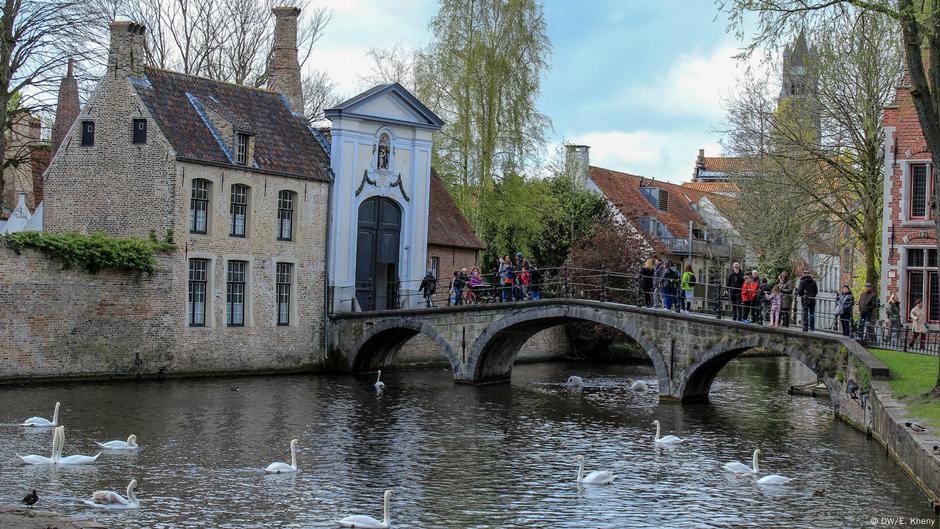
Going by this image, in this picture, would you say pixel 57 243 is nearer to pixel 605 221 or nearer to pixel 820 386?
pixel 820 386

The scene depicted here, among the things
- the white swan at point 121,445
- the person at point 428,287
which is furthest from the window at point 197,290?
the white swan at point 121,445

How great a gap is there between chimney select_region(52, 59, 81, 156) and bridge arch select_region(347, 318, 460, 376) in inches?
382

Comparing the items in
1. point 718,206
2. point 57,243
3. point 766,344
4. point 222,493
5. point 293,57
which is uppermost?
point 293,57

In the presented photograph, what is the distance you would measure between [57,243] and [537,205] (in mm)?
18567

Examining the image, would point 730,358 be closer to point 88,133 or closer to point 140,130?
point 140,130

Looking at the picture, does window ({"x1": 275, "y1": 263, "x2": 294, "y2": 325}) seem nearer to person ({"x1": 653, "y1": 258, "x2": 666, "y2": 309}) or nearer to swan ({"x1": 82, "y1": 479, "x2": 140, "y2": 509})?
person ({"x1": 653, "y1": 258, "x2": 666, "y2": 309})

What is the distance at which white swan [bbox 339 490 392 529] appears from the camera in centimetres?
1326

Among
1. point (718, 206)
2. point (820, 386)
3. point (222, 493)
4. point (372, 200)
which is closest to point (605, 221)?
point (718, 206)

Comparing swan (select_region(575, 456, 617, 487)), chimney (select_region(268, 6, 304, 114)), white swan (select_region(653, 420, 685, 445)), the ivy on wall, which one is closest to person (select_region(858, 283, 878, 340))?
white swan (select_region(653, 420, 685, 445))

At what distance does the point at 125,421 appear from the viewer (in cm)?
2062

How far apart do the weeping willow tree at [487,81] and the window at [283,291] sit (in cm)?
991

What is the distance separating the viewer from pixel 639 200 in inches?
2130

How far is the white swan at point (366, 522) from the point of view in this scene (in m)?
13.3

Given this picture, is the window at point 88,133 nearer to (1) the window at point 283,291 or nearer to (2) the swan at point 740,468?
(1) the window at point 283,291
